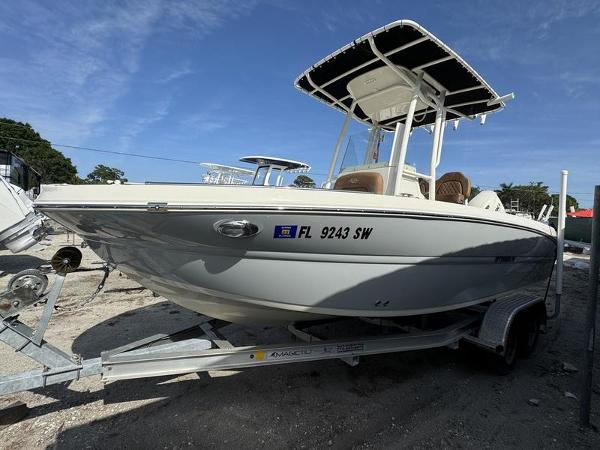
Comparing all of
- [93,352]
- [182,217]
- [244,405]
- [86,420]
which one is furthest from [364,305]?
[93,352]

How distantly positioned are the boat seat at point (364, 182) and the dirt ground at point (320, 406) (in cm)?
174

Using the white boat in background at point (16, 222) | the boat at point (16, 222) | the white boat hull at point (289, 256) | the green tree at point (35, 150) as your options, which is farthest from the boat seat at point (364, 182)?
the green tree at point (35, 150)

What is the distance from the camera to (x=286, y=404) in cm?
277

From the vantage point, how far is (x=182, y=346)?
2693 mm

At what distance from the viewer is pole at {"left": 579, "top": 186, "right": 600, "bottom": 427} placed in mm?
2596

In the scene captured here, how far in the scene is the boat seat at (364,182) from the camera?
11.0 feet

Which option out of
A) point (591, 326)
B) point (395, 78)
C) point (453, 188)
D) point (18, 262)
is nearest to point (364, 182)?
point (395, 78)

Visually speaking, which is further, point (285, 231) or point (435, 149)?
point (435, 149)

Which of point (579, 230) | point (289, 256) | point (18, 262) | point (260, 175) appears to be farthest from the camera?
point (579, 230)

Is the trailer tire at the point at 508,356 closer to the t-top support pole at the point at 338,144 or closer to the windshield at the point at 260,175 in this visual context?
the t-top support pole at the point at 338,144

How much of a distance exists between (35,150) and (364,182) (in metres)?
45.9

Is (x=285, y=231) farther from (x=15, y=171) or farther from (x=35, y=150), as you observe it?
(x=35, y=150)

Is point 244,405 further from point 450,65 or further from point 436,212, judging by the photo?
point 450,65

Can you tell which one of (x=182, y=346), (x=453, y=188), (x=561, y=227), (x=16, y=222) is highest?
(x=453, y=188)
